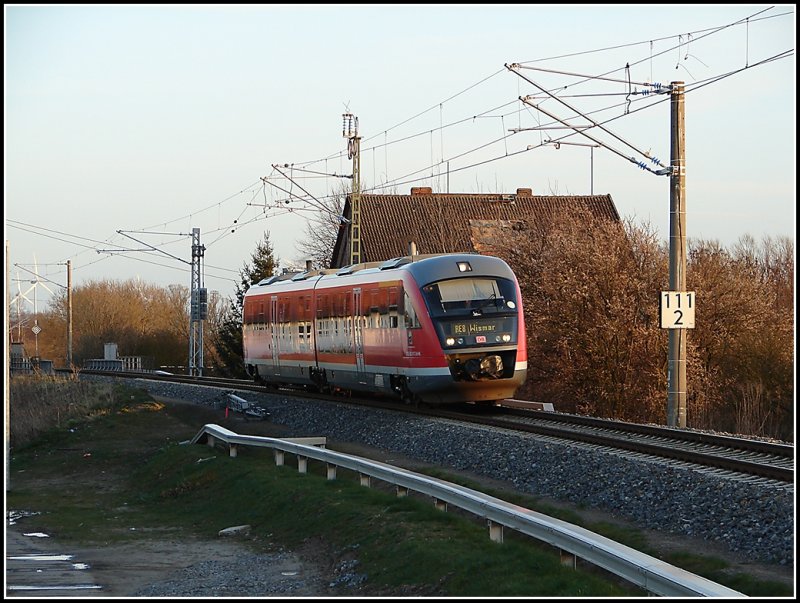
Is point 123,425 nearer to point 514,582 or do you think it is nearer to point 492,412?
point 492,412

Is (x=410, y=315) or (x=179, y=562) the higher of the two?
(x=410, y=315)

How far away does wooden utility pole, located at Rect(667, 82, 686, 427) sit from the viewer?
22.8 m

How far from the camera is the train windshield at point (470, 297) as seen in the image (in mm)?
22938

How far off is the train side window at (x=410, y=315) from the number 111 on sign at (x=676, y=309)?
4.88 meters

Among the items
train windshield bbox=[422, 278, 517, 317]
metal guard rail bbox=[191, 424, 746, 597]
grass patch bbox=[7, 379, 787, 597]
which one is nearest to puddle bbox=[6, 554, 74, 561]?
grass patch bbox=[7, 379, 787, 597]

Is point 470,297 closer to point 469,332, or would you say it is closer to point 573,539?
point 469,332

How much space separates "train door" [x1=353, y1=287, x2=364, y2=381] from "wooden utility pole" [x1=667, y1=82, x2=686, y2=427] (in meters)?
7.10

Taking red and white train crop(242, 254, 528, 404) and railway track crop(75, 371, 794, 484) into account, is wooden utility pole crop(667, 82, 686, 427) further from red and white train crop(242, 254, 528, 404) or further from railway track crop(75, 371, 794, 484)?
red and white train crop(242, 254, 528, 404)

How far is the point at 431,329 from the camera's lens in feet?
74.5

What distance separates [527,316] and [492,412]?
11.7m

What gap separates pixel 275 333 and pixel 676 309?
1446 cm

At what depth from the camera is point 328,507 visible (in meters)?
14.8

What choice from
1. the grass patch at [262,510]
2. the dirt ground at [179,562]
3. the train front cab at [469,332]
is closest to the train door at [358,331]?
the train front cab at [469,332]

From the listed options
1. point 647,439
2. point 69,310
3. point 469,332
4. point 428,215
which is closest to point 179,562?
point 647,439
